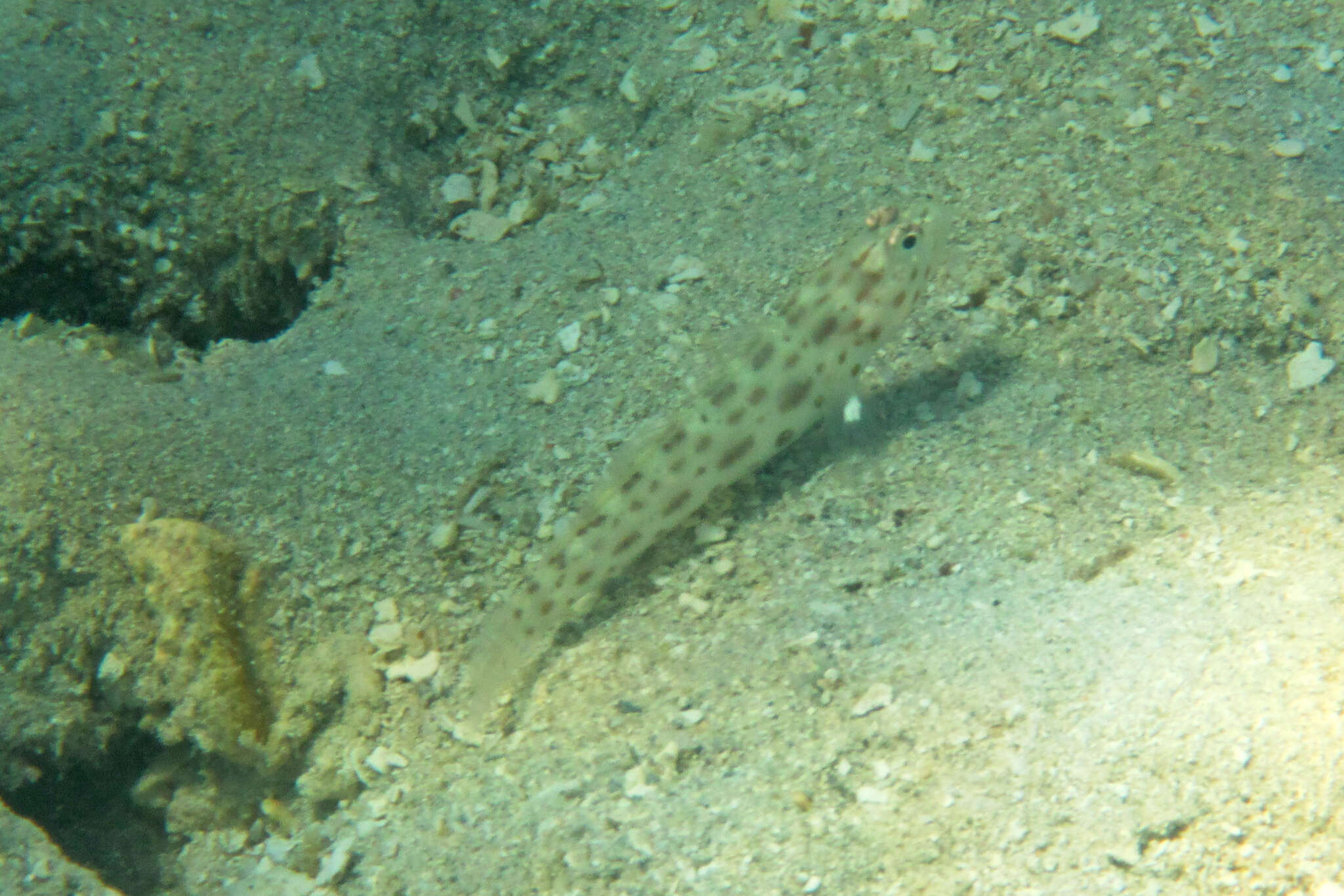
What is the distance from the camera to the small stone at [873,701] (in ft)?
7.77

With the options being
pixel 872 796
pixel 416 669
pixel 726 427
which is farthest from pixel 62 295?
pixel 872 796

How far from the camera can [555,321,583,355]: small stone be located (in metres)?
3.38

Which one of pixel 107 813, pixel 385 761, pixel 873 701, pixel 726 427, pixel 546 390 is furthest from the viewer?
pixel 546 390

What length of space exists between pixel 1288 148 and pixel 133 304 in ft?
15.8

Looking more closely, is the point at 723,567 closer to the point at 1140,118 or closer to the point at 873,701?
the point at 873,701

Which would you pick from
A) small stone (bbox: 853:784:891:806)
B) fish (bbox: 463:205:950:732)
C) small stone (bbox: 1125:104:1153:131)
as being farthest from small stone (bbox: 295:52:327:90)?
small stone (bbox: 853:784:891:806)

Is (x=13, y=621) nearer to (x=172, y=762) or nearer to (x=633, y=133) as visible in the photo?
(x=172, y=762)

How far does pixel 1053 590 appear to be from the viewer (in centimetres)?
254

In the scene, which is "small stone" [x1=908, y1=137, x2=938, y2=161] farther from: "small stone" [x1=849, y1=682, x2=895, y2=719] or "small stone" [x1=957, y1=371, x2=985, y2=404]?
"small stone" [x1=849, y1=682, x2=895, y2=719]

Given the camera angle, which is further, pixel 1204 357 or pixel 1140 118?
pixel 1140 118

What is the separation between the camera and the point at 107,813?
10.0 ft

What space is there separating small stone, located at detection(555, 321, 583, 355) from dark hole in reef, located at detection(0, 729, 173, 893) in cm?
202

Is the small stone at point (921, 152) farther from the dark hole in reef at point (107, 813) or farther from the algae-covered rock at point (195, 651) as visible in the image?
the dark hole in reef at point (107, 813)

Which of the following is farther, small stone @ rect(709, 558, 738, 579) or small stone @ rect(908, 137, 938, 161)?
small stone @ rect(908, 137, 938, 161)
